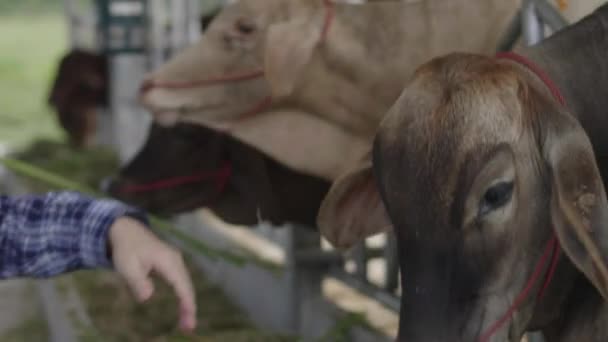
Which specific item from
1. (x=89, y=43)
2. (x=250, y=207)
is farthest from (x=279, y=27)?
(x=89, y=43)

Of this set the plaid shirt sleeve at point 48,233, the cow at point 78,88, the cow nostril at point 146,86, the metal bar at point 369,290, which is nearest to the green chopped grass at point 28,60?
the cow at point 78,88

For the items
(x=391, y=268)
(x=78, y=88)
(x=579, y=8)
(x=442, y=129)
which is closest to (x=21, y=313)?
(x=391, y=268)

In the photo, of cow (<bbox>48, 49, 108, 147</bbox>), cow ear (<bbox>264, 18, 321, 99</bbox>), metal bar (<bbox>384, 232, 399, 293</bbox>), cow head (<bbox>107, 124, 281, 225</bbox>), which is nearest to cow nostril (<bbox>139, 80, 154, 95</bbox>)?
cow head (<bbox>107, 124, 281, 225</bbox>)

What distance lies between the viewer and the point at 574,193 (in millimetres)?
1674

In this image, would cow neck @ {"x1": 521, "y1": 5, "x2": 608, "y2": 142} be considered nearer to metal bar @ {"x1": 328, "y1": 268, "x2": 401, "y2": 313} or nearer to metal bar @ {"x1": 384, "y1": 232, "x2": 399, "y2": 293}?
metal bar @ {"x1": 328, "y1": 268, "x2": 401, "y2": 313}

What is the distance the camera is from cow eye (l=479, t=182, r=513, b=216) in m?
1.67

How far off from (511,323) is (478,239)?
18cm

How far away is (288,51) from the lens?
2963mm

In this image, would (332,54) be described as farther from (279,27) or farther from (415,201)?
(415,201)

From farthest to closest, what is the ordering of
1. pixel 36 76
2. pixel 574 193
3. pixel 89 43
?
pixel 36 76, pixel 89 43, pixel 574 193

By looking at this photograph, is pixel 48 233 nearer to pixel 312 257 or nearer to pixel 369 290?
pixel 369 290

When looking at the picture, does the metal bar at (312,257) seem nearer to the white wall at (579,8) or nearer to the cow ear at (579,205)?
the white wall at (579,8)

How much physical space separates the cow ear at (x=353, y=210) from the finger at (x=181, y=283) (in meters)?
0.46

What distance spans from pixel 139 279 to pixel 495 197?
0.53 meters
